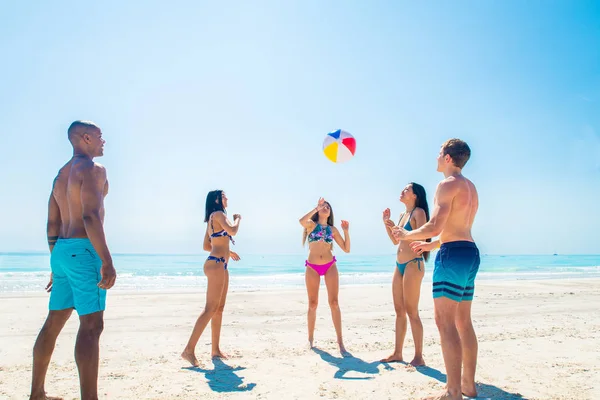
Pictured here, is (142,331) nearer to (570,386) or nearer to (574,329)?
(570,386)

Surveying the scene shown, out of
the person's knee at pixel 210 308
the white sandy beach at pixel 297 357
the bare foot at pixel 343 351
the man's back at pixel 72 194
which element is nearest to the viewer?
the man's back at pixel 72 194

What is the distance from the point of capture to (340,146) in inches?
284

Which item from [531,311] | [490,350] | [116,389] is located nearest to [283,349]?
[116,389]

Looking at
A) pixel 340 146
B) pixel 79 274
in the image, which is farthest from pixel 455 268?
pixel 340 146

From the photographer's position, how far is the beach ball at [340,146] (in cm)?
723

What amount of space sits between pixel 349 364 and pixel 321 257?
5.56ft

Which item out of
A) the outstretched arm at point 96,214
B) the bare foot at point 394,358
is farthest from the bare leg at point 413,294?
the outstretched arm at point 96,214

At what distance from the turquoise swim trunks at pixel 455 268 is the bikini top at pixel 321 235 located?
282 centimetres

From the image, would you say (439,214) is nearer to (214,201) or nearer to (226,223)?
(226,223)

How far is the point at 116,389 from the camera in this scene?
14.4 feet

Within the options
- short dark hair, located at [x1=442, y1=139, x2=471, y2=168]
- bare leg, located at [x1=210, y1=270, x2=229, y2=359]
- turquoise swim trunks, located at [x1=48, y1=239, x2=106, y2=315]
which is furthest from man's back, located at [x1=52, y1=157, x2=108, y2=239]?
short dark hair, located at [x1=442, y1=139, x2=471, y2=168]

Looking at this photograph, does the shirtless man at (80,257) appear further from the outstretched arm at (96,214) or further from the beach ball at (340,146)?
the beach ball at (340,146)

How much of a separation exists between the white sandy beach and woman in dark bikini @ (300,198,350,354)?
20.5 inches

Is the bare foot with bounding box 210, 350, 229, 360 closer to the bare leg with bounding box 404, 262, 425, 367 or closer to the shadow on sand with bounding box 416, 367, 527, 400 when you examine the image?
the bare leg with bounding box 404, 262, 425, 367
